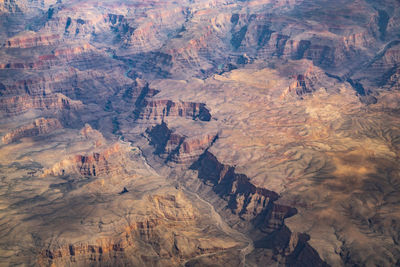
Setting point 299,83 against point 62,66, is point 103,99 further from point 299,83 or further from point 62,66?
point 299,83

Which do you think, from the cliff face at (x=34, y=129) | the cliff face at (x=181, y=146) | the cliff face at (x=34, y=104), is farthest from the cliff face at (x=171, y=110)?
the cliff face at (x=34, y=129)

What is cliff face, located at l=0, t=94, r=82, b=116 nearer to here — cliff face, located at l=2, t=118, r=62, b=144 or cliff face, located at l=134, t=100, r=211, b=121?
cliff face, located at l=2, t=118, r=62, b=144

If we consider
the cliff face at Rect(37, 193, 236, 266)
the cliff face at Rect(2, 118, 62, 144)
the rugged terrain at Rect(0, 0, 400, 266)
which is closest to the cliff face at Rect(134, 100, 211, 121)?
the rugged terrain at Rect(0, 0, 400, 266)

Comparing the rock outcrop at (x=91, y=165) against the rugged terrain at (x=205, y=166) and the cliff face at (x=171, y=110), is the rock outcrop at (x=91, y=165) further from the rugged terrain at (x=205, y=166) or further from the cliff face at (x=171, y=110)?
the cliff face at (x=171, y=110)

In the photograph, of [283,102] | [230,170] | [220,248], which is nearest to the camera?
[220,248]

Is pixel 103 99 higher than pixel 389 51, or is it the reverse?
pixel 389 51

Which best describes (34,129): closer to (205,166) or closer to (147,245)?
(205,166)

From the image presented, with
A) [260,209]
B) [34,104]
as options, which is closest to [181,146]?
[260,209]

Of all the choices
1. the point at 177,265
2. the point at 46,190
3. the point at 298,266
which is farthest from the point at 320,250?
the point at 46,190
